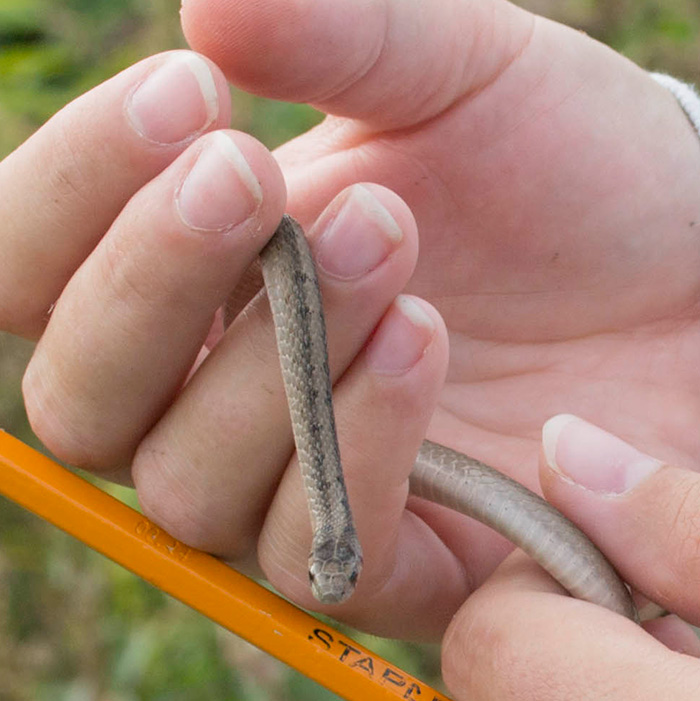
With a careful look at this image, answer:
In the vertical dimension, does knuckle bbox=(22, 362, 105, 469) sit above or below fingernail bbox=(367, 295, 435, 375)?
below

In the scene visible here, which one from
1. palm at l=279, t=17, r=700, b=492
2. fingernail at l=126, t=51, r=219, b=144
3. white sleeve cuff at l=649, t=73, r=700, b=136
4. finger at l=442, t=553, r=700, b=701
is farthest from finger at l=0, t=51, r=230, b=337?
white sleeve cuff at l=649, t=73, r=700, b=136

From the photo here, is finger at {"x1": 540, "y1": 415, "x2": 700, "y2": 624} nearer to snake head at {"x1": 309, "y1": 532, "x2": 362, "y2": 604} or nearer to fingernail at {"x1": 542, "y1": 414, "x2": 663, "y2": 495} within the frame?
fingernail at {"x1": 542, "y1": 414, "x2": 663, "y2": 495}

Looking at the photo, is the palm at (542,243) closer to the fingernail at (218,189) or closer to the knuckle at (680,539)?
the knuckle at (680,539)

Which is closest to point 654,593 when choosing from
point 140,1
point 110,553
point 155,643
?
point 110,553

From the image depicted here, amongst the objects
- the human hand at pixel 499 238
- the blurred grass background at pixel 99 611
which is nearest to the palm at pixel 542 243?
the human hand at pixel 499 238

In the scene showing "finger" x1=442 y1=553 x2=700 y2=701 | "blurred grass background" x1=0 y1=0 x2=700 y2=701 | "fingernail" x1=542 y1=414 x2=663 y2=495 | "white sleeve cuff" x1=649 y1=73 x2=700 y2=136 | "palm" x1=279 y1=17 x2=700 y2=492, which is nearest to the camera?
"finger" x1=442 y1=553 x2=700 y2=701

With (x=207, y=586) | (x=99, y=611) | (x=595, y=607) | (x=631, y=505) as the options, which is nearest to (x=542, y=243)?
(x=631, y=505)

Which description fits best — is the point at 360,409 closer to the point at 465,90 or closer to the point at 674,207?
the point at 465,90

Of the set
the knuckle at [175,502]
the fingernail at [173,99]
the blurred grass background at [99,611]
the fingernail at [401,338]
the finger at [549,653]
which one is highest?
the fingernail at [173,99]
